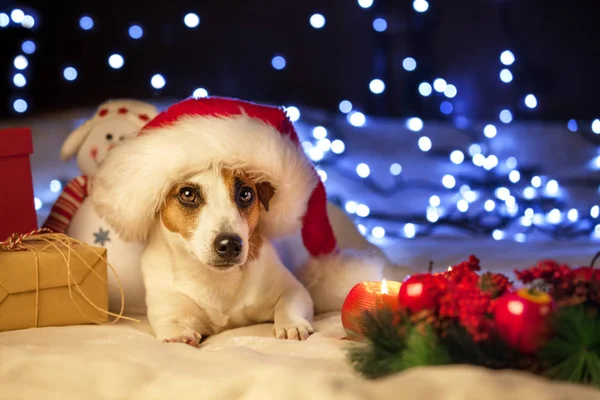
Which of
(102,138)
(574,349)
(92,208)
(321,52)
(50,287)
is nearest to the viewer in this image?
(574,349)

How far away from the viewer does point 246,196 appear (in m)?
1.61

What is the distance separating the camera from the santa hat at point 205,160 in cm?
158

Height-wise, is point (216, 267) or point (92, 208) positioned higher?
point (92, 208)

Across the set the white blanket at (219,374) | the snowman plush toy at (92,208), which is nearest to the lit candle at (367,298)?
the white blanket at (219,374)

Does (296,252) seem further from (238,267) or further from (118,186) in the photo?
(118,186)

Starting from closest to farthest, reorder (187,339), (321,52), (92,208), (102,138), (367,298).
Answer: (367,298), (187,339), (92,208), (102,138), (321,52)

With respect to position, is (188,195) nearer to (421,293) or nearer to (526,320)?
(421,293)

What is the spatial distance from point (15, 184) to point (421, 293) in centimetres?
121

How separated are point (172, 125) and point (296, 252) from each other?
1.72 feet

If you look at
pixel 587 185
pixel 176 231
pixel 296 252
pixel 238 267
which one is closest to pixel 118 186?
pixel 176 231

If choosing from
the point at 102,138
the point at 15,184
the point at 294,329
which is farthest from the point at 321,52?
the point at 294,329

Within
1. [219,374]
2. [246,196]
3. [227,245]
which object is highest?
[246,196]

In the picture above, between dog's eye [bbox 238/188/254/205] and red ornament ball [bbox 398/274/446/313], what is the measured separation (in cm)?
54

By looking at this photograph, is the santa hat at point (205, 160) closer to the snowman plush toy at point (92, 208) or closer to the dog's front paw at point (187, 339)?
the snowman plush toy at point (92, 208)
